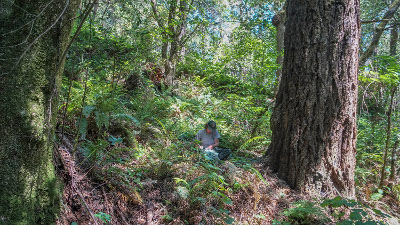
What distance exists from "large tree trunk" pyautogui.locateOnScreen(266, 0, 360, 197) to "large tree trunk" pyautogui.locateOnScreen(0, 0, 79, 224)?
3.21 m

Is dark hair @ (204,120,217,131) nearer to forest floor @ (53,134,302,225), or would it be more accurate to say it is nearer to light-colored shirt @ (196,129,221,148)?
light-colored shirt @ (196,129,221,148)

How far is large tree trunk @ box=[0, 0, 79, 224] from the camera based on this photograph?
1760 mm

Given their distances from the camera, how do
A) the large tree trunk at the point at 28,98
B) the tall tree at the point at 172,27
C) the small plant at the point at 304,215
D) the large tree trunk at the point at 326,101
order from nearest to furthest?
the large tree trunk at the point at 28,98 → the small plant at the point at 304,215 → the large tree trunk at the point at 326,101 → the tall tree at the point at 172,27

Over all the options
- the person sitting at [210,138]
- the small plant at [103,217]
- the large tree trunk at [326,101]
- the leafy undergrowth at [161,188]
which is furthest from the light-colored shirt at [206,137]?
the small plant at [103,217]

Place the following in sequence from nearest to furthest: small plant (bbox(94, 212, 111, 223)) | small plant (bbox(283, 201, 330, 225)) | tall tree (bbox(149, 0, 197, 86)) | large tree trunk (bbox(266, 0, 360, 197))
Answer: small plant (bbox(94, 212, 111, 223)), small plant (bbox(283, 201, 330, 225)), large tree trunk (bbox(266, 0, 360, 197)), tall tree (bbox(149, 0, 197, 86))

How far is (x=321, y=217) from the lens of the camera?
3.07 m

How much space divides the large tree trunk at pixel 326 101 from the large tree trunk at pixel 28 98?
3210 mm

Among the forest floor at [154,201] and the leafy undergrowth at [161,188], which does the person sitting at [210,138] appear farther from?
the forest floor at [154,201]

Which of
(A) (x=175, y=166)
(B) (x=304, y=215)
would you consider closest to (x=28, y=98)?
(A) (x=175, y=166)

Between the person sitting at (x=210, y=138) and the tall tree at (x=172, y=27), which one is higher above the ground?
the tall tree at (x=172, y=27)

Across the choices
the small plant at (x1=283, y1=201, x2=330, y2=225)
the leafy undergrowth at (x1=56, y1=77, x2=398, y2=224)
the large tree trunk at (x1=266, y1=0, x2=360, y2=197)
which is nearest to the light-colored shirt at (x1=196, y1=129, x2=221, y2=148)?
the leafy undergrowth at (x1=56, y1=77, x2=398, y2=224)

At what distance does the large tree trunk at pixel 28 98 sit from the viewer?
5.77 feet

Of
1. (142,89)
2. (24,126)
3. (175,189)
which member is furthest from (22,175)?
(142,89)

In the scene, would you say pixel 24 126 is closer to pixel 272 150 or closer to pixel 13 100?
pixel 13 100
